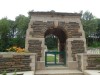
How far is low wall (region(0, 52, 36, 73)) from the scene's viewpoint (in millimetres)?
11016

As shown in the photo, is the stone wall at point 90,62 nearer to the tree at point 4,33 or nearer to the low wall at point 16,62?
the low wall at point 16,62

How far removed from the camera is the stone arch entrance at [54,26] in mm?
13180

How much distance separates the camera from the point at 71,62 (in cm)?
1325

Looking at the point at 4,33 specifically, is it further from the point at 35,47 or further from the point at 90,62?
the point at 90,62

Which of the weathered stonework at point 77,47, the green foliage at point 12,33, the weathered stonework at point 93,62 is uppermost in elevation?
the green foliage at point 12,33

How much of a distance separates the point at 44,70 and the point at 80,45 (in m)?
2.87

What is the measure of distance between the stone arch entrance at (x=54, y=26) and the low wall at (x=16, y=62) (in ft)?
4.84

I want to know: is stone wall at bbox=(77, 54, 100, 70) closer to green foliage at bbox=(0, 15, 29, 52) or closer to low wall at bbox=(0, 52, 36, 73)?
low wall at bbox=(0, 52, 36, 73)

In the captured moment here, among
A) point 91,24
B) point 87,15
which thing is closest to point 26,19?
point 91,24

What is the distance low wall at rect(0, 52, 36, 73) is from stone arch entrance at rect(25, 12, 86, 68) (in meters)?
1.48

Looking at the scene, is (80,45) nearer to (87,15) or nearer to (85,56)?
(85,56)

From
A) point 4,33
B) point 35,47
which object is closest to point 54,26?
point 35,47

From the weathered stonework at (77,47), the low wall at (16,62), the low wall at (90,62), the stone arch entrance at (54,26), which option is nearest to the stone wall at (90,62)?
the low wall at (90,62)

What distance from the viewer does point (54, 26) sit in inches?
533
